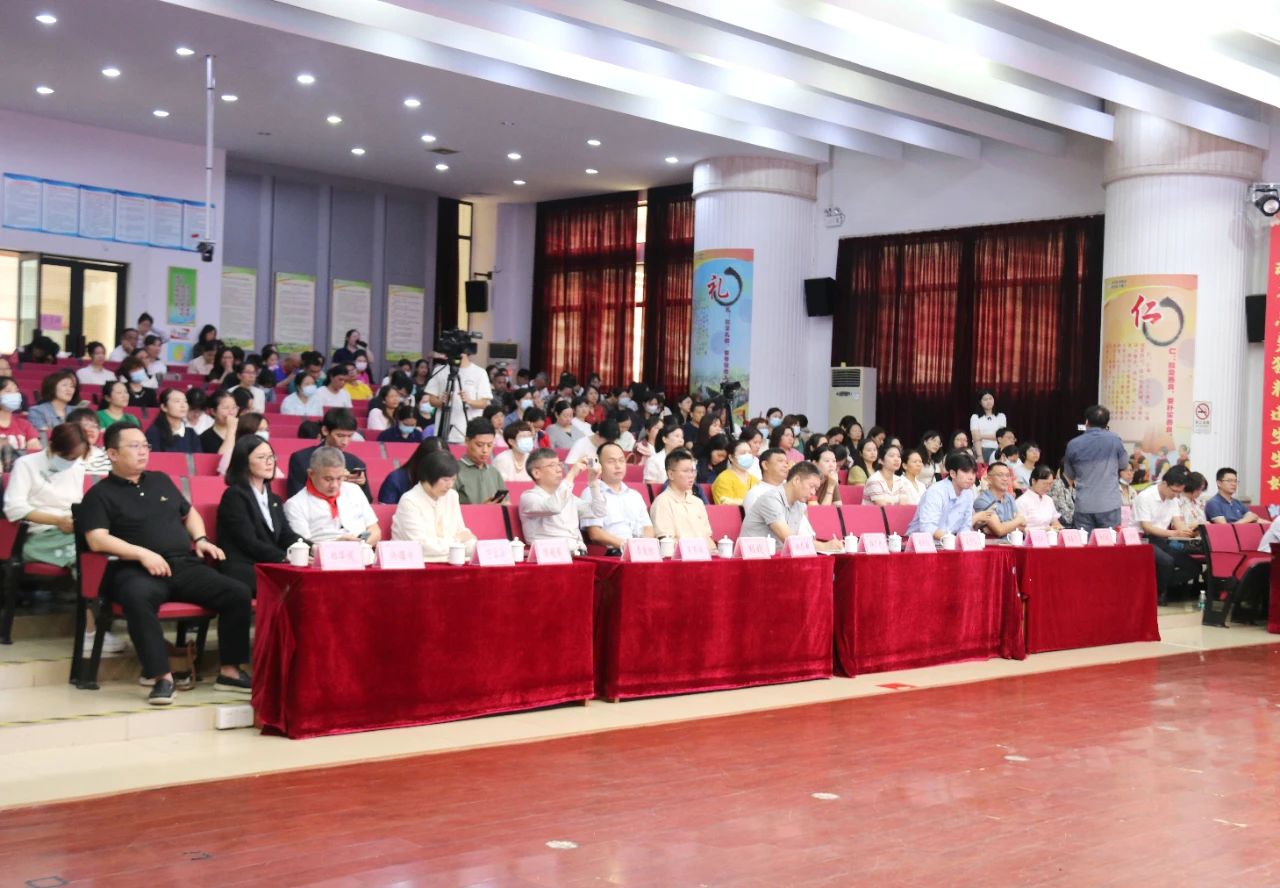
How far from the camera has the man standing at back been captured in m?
8.17

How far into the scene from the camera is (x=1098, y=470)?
819 cm

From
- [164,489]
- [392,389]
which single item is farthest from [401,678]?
[392,389]

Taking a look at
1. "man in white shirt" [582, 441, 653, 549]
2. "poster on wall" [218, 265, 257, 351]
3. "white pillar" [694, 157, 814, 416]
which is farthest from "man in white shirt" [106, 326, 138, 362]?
"man in white shirt" [582, 441, 653, 549]

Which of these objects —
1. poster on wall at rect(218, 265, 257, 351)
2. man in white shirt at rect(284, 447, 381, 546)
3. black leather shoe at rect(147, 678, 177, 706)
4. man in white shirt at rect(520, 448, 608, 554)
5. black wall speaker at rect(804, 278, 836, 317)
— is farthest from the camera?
poster on wall at rect(218, 265, 257, 351)

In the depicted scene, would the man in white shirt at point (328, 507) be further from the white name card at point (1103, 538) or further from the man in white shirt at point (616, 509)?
the white name card at point (1103, 538)

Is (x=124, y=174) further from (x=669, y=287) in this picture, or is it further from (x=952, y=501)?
(x=952, y=501)

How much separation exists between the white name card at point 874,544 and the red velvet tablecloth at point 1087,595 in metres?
1.03

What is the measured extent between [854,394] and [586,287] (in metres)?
4.53

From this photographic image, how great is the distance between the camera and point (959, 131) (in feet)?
45.2

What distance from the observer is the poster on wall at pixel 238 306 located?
1589 centimetres

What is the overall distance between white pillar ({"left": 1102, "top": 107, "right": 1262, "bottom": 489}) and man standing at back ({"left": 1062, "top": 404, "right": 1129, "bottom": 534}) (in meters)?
4.33

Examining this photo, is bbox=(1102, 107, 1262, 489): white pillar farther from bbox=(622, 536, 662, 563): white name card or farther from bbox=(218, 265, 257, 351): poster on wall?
bbox=(218, 265, 257, 351): poster on wall

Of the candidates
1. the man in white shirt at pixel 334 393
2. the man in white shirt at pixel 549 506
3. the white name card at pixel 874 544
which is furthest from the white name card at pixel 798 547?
the man in white shirt at pixel 334 393

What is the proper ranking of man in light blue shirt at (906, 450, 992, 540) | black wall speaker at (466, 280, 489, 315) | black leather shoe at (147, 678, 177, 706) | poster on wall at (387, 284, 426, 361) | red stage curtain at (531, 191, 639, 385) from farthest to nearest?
black wall speaker at (466, 280, 489, 315), poster on wall at (387, 284, 426, 361), red stage curtain at (531, 191, 639, 385), man in light blue shirt at (906, 450, 992, 540), black leather shoe at (147, 678, 177, 706)
